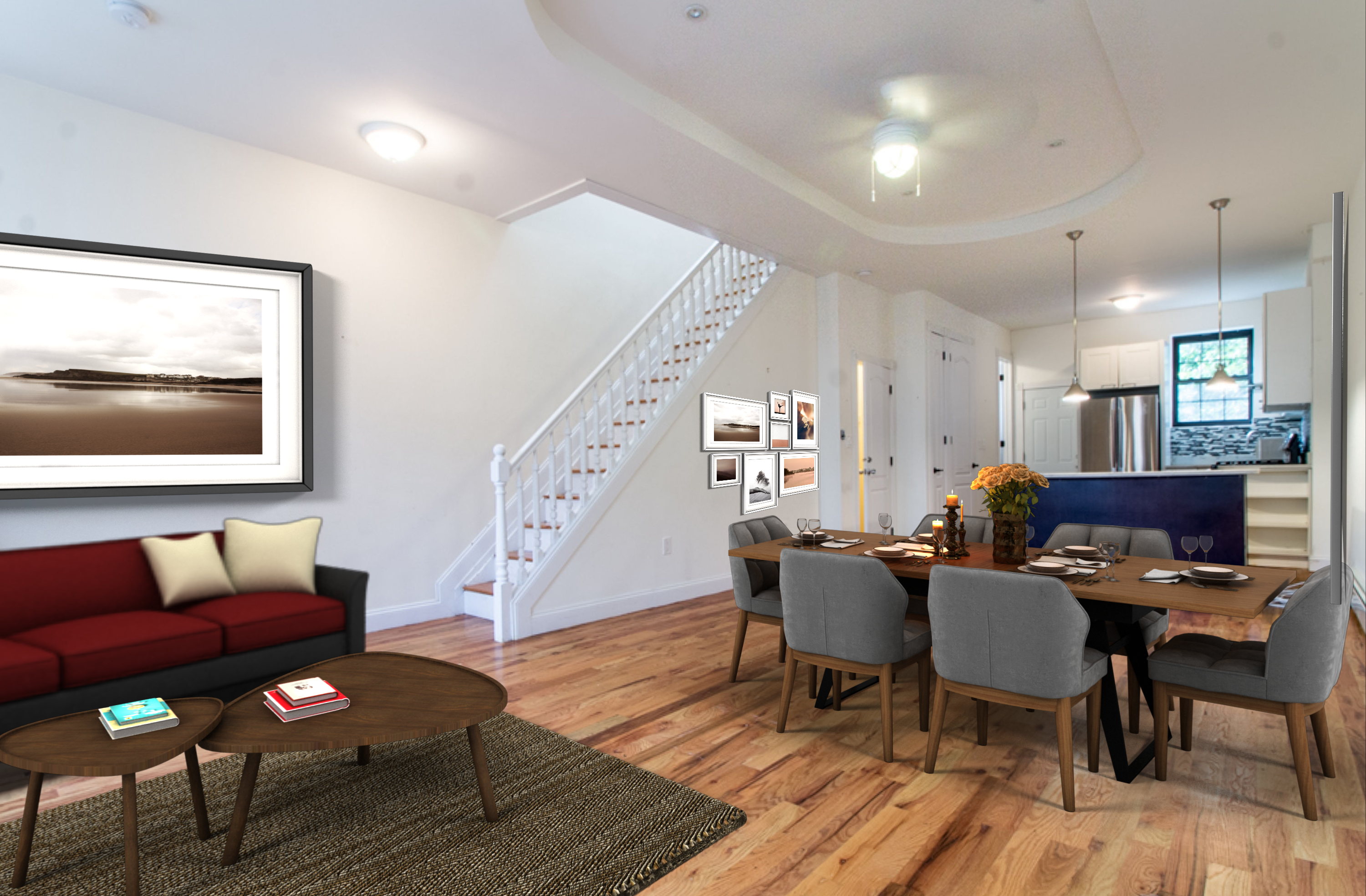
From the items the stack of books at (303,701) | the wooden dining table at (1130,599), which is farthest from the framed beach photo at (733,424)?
the stack of books at (303,701)

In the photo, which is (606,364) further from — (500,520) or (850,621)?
(850,621)

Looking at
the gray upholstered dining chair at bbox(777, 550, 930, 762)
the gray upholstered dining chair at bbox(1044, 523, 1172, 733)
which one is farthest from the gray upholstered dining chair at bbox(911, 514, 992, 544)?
the gray upholstered dining chair at bbox(777, 550, 930, 762)

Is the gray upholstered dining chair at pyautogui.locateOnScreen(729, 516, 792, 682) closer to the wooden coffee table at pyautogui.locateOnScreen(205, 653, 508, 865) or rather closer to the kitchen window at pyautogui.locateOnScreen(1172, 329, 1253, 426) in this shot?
the wooden coffee table at pyautogui.locateOnScreen(205, 653, 508, 865)

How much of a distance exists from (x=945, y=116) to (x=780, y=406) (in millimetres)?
3222

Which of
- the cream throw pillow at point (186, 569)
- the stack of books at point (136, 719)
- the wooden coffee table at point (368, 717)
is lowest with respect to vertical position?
the wooden coffee table at point (368, 717)

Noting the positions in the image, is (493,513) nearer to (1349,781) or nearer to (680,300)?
(680,300)

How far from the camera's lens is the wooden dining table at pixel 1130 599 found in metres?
2.38

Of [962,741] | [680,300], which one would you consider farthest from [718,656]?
[680,300]

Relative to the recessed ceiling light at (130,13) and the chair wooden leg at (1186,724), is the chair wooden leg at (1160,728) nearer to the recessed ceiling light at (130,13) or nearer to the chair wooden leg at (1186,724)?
the chair wooden leg at (1186,724)

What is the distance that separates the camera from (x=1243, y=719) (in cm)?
322

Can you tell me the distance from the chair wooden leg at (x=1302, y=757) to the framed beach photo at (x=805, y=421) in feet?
16.4

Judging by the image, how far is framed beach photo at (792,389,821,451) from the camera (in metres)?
7.22

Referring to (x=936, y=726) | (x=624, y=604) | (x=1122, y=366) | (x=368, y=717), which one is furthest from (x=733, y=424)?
(x=1122, y=366)

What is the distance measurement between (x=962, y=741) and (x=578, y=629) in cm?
273
